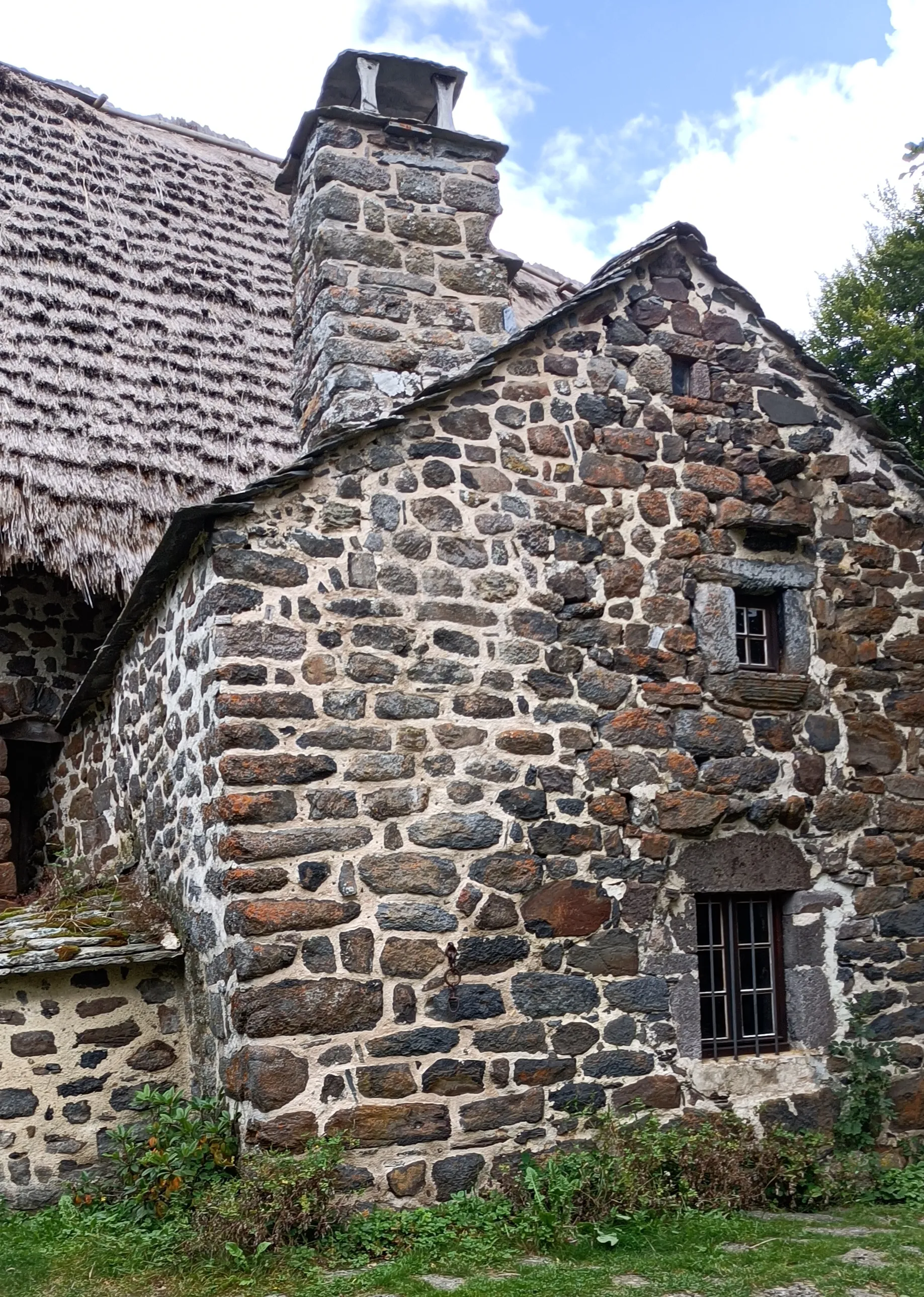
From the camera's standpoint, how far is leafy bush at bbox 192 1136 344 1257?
5039 millimetres

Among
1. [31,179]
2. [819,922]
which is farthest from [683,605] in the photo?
[31,179]

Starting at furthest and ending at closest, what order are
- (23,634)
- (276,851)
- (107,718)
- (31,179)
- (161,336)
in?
(31,179), (161,336), (23,634), (107,718), (276,851)

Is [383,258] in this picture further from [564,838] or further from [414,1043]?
[414,1043]

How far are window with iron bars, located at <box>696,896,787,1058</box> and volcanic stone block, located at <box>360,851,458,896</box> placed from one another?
1.48 meters

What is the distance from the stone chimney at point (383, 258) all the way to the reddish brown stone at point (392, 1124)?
12.1 feet

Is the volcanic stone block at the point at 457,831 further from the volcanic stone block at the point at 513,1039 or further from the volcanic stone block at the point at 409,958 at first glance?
the volcanic stone block at the point at 513,1039

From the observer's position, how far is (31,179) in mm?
10672

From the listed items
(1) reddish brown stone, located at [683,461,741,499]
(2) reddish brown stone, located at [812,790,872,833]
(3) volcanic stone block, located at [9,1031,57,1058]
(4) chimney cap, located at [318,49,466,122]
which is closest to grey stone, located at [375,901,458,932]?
(3) volcanic stone block, located at [9,1031,57,1058]

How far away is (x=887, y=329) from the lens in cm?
1313

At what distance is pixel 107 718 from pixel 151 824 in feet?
4.41

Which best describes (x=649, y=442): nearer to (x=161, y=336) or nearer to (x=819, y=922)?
(x=819, y=922)

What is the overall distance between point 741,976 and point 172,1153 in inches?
119

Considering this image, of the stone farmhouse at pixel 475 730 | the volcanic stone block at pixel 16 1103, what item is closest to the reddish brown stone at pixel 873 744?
the stone farmhouse at pixel 475 730

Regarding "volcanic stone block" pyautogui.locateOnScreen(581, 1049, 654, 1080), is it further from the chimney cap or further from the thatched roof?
the chimney cap
